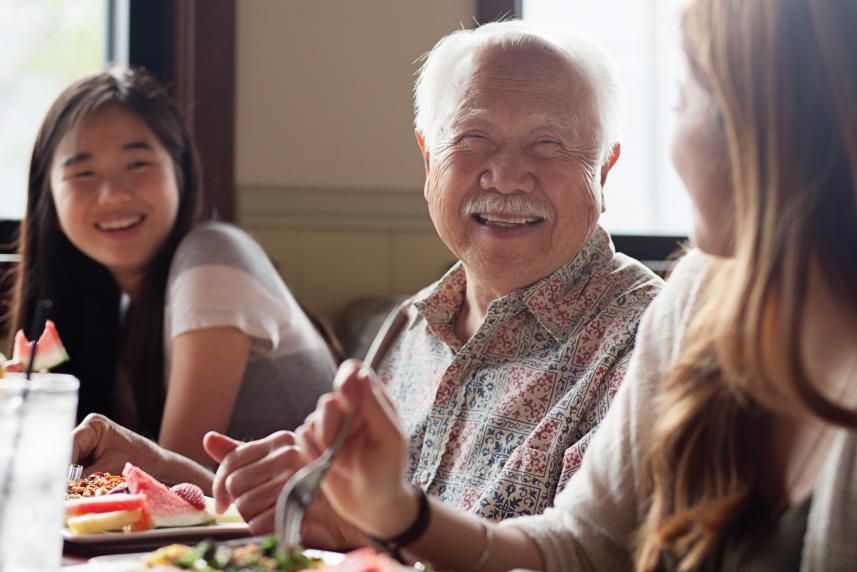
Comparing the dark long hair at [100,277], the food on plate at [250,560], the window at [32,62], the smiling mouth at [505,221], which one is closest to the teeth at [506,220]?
the smiling mouth at [505,221]

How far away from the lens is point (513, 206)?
5.63 feet

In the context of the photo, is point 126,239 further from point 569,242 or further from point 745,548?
point 745,548

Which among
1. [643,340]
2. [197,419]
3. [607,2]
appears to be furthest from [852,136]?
[607,2]

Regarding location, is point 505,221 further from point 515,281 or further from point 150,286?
point 150,286

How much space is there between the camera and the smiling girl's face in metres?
2.50

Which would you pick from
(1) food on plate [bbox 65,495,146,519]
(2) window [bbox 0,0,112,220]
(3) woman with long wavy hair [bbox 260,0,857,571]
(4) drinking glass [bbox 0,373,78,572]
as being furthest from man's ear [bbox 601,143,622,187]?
(2) window [bbox 0,0,112,220]

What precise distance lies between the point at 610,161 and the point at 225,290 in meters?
0.87

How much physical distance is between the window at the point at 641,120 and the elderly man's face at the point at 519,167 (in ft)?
6.22

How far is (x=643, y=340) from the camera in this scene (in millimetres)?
1241

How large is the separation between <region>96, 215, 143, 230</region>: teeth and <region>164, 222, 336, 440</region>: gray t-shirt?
0.16 m

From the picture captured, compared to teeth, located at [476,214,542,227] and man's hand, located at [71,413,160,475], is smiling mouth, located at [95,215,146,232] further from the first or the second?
teeth, located at [476,214,542,227]

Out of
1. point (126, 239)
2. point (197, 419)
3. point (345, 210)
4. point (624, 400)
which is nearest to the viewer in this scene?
point (624, 400)

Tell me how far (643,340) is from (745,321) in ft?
0.91

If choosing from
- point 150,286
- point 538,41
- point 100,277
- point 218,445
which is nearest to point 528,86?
point 538,41
